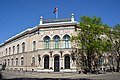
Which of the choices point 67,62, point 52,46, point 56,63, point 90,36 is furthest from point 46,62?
point 90,36

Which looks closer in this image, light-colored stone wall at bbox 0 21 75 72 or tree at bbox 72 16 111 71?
tree at bbox 72 16 111 71

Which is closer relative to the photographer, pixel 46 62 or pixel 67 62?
pixel 67 62

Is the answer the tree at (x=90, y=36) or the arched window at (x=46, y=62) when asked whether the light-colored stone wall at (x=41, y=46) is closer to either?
the arched window at (x=46, y=62)

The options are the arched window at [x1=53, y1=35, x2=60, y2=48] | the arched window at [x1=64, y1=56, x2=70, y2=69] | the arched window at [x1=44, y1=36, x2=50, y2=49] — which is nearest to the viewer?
the arched window at [x1=64, y1=56, x2=70, y2=69]

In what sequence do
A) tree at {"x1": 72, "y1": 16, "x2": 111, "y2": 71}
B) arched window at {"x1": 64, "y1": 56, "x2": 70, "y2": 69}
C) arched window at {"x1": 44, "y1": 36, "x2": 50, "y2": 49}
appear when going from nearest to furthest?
tree at {"x1": 72, "y1": 16, "x2": 111, "y2": 71}, arched window at {"x1": 64, "y1": 56, "x2": 70, "y2": 69}, arched window at {"x1": 44, "y1": 36, "x2": 50, "y2": 49}

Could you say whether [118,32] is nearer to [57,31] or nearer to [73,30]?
[73,30]

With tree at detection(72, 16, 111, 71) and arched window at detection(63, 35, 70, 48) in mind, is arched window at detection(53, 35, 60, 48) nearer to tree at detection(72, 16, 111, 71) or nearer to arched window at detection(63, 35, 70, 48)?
arched window at detection(63, 35, 70, 48)

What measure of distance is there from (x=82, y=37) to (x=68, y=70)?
875 cm

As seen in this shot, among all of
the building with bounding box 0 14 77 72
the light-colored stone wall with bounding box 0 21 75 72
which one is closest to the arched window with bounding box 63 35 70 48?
the building with bounding box 0 14 77 72

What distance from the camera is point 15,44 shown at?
2574 inches

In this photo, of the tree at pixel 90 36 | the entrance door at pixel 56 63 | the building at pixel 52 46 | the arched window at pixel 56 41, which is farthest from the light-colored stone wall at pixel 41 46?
the tree at pixel 90 36

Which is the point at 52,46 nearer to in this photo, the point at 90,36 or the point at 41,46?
the point at 41,46

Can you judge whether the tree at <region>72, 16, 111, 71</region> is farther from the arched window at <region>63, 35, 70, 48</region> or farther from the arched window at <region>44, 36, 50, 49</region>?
the arched window at <region>44, 36, 50, 49</region>

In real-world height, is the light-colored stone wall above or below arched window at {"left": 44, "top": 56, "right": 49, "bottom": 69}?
above
